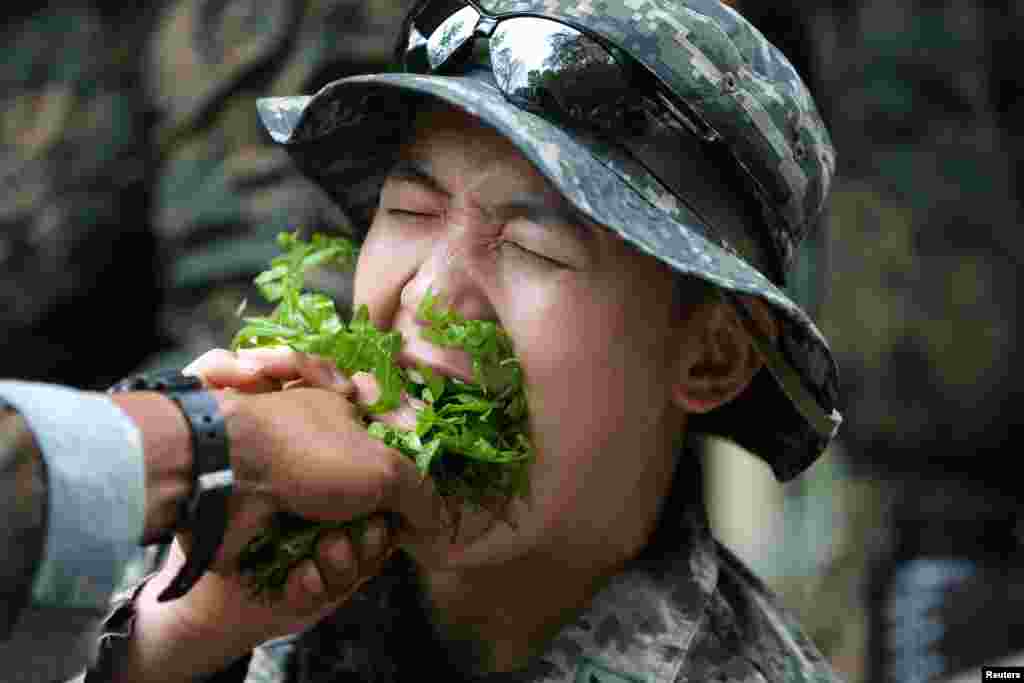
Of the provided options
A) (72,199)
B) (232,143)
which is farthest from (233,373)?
(72,199)

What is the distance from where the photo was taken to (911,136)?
22.3ft

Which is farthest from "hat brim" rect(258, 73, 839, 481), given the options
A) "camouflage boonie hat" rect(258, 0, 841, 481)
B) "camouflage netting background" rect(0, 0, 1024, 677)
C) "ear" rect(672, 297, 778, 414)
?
"camouflage netting background" rect(0, 0, 1024, 677)

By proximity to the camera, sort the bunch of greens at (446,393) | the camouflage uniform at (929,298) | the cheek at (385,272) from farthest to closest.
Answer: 1. the camouflage uniform at (929,298)
2. the cheek at (385,272)
3. the bunch of greens at (446,393)

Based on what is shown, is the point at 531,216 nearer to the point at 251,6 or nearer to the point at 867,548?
the point at 251,6

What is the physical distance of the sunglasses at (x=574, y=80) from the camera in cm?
245

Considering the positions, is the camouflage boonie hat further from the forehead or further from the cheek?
the cheek

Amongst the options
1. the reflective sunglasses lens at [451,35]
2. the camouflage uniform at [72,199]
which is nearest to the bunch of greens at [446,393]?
the reflective sunglasses lens at [451,35]

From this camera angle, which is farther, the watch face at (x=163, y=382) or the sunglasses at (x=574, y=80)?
the sunglasses at (x=574, y=80)

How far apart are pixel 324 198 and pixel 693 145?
2.29 metres

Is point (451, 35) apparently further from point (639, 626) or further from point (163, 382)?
point (639, 626)

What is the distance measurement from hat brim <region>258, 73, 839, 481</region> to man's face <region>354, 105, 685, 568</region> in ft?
0.31

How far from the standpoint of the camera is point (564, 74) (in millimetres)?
2445

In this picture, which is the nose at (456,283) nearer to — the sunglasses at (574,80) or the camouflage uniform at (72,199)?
the sunglasses at (574,80)

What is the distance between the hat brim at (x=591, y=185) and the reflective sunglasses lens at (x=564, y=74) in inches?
1.6
